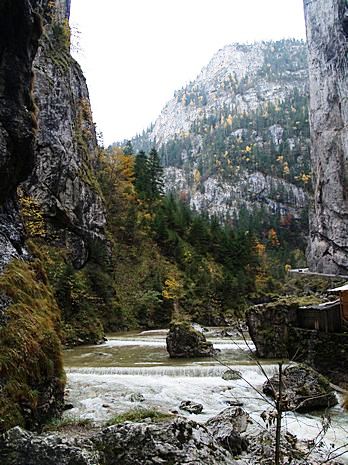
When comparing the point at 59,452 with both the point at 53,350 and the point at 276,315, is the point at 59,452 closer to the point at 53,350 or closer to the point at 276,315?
the point at 53,350

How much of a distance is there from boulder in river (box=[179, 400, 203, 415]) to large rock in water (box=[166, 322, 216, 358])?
25.1 feet

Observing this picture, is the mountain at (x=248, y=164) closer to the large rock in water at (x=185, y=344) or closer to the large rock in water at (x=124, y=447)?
the large rock in water at (x=185, y=344)

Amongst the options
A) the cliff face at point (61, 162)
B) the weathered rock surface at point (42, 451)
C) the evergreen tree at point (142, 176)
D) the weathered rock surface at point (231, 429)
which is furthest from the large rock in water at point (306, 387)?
the evergreen tree at point (142, 176)

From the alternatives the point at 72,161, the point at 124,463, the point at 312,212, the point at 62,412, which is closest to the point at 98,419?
the point at 62,412

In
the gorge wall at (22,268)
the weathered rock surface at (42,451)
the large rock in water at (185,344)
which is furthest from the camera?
the large rock in water at (185,344)

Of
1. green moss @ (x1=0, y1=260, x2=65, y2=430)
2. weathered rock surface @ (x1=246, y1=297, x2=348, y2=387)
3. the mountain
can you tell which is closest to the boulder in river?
green moss @ (x1=0, y1=260, x2=65, y2=430)

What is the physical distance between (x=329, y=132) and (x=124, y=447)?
51.3 m

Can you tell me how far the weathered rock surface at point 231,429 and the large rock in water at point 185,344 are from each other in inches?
387

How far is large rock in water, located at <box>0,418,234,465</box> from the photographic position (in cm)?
499

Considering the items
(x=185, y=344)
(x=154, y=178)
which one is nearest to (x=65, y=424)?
(x=185, y=344)

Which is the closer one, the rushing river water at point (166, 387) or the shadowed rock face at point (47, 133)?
the rushing river water at point (166, 387)

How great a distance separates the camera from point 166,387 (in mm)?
13016

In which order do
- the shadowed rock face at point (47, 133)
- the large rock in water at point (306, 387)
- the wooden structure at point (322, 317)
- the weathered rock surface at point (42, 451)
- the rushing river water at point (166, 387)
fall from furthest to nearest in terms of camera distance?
1. the wooden structure at point (322, 317)
2. the shadowed rock face at point (47, 133)
3. the large rock in water at point (306, 387)
4. the rushing river water at point (166, 387)
5. the weathered rock surface at point (42, 451)

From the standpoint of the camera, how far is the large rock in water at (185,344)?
18.9 meters
